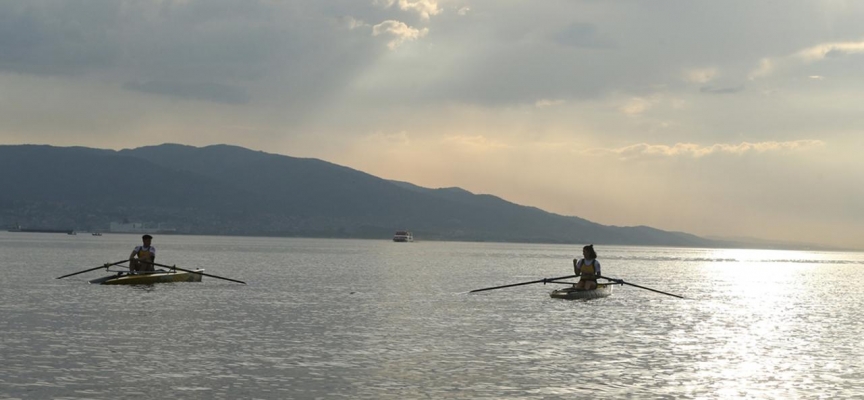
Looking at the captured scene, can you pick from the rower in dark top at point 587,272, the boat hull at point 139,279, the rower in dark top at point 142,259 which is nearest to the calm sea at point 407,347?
the boat hull at point 139,279

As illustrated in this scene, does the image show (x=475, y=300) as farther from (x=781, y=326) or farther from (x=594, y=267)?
(x=781, y=326)

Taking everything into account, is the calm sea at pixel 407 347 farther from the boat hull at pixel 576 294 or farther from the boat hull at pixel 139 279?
the boat hull at pixel 139 279

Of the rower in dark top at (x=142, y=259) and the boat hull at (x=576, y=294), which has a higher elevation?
the rower in dark top at (x=142, y=259)

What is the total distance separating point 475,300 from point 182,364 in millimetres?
31976

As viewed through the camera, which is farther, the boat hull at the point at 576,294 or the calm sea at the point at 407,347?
the boat hull at the point at 576,294

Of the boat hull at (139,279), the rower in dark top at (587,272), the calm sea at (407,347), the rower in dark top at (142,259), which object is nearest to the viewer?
the calm sea at (407,347)

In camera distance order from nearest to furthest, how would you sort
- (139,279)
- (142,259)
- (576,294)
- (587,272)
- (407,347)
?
(407,347)
(576,294)
(587,272)
(139,279)
(142,259)

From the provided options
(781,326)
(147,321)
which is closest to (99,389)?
(147,321)

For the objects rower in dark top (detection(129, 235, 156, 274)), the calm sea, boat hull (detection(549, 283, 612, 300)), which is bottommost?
the calm sea

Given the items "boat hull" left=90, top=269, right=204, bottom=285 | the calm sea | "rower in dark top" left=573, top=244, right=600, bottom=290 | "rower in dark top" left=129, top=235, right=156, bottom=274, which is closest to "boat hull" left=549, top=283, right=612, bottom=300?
"rower in dark top" left=573, top=244, right=600, bottom=290

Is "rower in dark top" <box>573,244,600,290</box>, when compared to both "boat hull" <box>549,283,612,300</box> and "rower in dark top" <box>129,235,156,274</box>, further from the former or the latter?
"rower in dark top" <box>129,235,156,274</box>

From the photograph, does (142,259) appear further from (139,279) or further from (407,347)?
(407,347)

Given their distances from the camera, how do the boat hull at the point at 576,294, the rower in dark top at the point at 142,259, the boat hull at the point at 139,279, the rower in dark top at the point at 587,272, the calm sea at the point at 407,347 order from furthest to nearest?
the rower in dark top at the point at 142,259, the boat hull at the point at 139,279, the rower in dark top at the point at 587,272, the boat hull at the point at 576,294, the calm sea at the point at 407,347

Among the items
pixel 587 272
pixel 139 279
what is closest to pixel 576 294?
pixel 587 272
